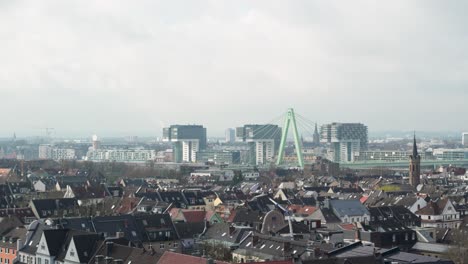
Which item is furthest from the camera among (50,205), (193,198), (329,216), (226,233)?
(193,198)

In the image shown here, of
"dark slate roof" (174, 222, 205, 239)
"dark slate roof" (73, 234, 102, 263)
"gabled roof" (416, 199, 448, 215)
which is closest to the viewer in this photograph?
"dark slate roof" (73, 234, 102, 263)

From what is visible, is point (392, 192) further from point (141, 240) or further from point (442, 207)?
point (141, 240)

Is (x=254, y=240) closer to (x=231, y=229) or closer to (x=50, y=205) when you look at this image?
(x=231, y=229)

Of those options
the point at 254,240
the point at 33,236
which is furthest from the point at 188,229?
the point at 33,236

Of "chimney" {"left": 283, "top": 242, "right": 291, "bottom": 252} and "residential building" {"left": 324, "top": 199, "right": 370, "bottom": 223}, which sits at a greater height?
"residential building" {"left": 324, "top": 199, "right": 370, "bottom": 223}

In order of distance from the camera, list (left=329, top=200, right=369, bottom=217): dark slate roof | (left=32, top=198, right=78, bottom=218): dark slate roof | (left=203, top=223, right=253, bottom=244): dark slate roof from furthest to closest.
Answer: (left=32, top=198, right=78, bottom=218): dark slate roof < (left=329, top=200, right=369, bottom=217): dark slate roof < (left=203, top=223, right=253, bottom=244): dark slate roof

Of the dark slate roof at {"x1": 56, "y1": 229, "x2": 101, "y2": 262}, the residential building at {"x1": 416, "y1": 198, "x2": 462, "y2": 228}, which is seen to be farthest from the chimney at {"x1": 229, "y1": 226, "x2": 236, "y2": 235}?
the residential building at {"x1": 416, "y1": 198, "x2": 462, "y2": 228}

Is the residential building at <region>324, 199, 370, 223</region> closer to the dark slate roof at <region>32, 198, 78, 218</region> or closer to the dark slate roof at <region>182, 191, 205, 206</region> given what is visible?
the dark slate roof at <region>182, 191, 205, 206</region>

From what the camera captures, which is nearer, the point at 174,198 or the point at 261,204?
the point at 261,204

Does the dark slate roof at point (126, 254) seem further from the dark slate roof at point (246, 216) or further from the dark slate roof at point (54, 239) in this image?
the dark slate roof at point (246, 216)

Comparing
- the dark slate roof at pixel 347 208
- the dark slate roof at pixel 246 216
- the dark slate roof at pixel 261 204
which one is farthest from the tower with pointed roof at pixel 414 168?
the dark slate roof at pixel 246 216

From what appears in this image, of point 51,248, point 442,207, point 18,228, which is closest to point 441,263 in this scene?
point 51,248
